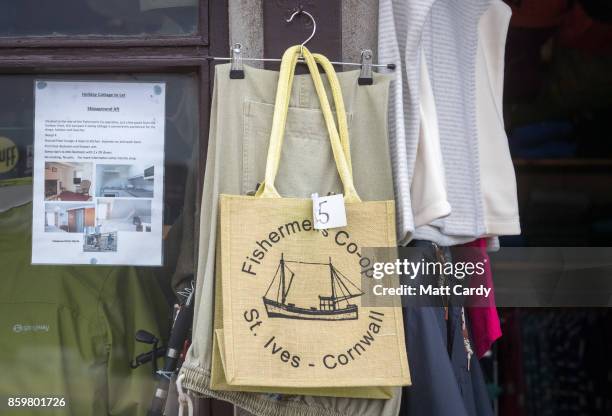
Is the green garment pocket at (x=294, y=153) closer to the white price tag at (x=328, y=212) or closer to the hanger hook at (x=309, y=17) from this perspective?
the white price tag at (x=328, y=212)

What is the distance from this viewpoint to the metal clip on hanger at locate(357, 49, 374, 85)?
2562mm

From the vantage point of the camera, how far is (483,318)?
2918 millimetres

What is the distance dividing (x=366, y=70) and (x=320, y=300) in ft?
2.27

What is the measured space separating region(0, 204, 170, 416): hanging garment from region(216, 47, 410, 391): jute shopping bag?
62cm

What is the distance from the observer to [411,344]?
250 centimetres

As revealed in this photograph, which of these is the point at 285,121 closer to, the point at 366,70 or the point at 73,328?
the point at 366,70

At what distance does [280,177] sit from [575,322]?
2.28 metres

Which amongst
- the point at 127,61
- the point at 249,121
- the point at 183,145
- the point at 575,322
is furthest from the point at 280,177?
the point at 575,322

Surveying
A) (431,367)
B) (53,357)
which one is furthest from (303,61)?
(53,357)

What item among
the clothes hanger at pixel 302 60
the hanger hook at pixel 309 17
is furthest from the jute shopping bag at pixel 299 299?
the hanger hook at pixel 309 17

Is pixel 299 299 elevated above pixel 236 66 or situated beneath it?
situated beneath

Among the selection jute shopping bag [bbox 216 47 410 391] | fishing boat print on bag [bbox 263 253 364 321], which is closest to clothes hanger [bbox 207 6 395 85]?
jute shopping bag [bbox 216 47 410 391]

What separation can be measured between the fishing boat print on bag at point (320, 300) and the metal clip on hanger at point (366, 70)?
0.56m

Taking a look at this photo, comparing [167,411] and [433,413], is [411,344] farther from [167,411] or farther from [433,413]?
[167,411]
